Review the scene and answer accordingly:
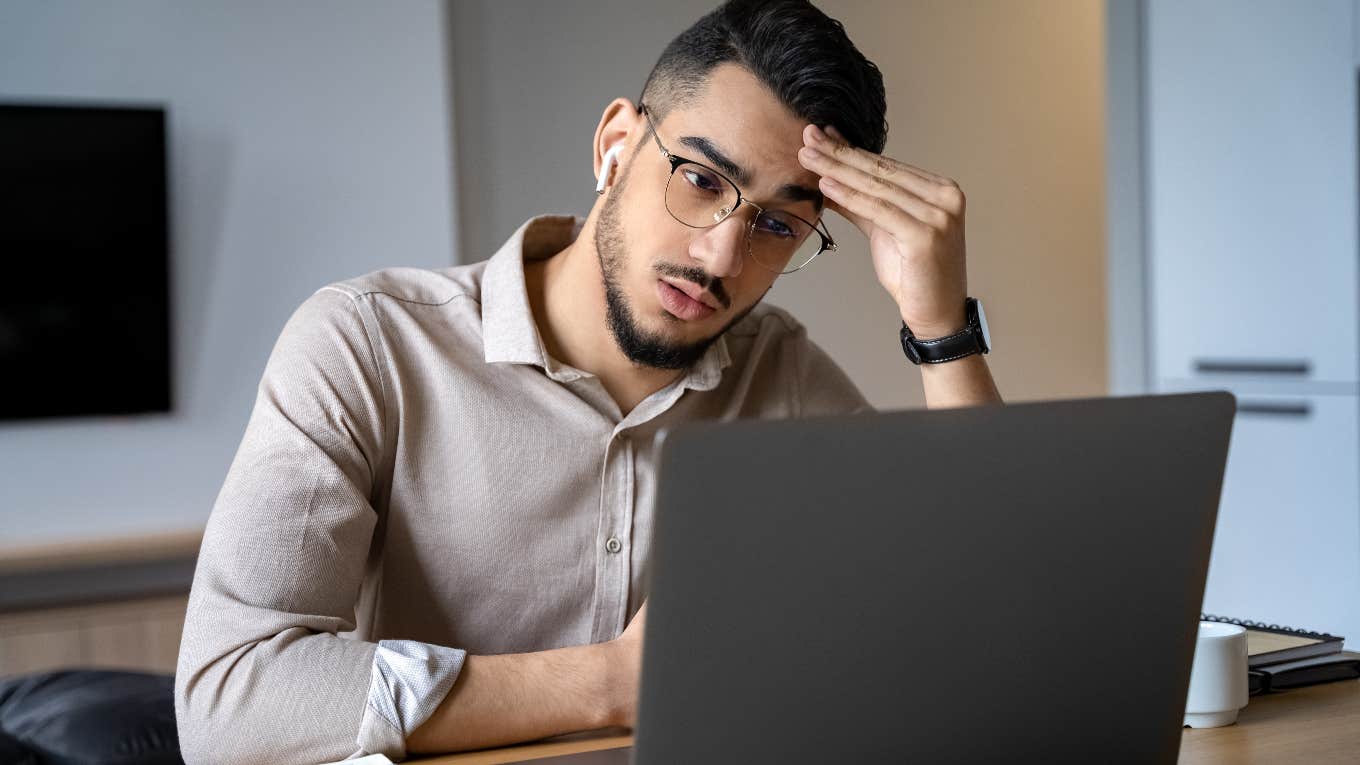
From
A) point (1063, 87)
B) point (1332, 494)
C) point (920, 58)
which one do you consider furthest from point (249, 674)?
point (1063, 87)

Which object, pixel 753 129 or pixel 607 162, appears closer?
pixel 753 129

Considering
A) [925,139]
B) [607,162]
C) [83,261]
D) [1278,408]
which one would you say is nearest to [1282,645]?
[607,162]

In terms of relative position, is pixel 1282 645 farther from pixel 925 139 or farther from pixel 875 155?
pixel 925 139

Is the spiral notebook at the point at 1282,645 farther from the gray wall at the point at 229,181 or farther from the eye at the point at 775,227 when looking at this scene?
the gray wall at the point at 229,181

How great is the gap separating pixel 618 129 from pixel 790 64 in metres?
0.26

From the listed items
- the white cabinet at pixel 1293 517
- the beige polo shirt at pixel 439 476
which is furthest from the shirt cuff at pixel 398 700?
the white cabinet at pixel 1293 517

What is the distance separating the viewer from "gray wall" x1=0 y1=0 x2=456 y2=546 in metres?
3.03

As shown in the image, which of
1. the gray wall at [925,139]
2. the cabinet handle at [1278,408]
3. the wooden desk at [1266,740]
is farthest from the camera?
the gray wall at [925,139]

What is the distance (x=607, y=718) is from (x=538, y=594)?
0.39 metres

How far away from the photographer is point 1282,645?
126 centimetres

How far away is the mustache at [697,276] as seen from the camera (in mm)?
1446

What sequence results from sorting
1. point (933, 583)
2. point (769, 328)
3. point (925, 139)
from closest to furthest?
point (933, 583) → point (769, 328) → point (925, 139)

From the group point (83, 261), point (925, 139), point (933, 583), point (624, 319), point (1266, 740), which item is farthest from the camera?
point (925, 139)

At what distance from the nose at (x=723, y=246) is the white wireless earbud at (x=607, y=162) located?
0.68ft
